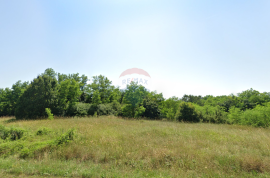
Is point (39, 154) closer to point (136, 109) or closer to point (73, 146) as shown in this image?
point (73, 146)

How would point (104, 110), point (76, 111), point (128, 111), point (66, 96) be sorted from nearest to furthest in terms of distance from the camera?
point (76, 111) < point (104, 110) < point (66, 96) < point (128, 111)

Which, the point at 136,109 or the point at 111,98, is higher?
the point at 111,98

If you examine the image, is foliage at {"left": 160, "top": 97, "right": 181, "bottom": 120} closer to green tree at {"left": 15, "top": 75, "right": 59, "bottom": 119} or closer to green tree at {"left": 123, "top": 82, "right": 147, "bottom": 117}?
green tree at {"left": 123, "top": 82, "right": 147, "bottom": 117}

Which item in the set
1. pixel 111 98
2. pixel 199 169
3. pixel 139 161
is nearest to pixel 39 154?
pixel 139 161

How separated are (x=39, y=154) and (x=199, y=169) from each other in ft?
21.2

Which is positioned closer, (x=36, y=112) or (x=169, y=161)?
(x=169, y=161)

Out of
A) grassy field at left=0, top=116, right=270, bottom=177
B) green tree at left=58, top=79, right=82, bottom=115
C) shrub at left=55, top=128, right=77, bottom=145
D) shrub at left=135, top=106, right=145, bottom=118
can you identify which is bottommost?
grassy field at left=0, top=116, right=270, bottom=177

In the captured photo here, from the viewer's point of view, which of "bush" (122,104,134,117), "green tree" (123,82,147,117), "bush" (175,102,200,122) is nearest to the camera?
"bush" (175,102,200,122)

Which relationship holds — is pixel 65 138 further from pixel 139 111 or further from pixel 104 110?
pixel 139 111

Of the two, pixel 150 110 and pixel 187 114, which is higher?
pixel 150 110

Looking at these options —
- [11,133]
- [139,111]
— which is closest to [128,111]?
[139,111]

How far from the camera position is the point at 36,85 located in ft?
Result: 71.2

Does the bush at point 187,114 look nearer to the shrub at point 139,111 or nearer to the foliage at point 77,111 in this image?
the shrub at point 139,111

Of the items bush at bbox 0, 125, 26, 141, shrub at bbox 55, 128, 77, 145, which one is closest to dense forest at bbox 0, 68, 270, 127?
bush at bbox 0, 125, 26, 141
